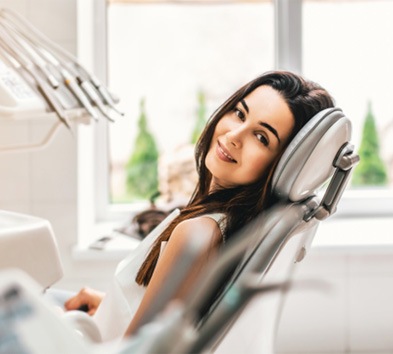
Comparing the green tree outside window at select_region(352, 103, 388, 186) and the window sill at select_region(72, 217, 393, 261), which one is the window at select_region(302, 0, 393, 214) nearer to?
the green tree outside window at select_region(352, 103, 388, 186)

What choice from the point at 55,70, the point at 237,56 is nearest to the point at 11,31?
the point at 55,70

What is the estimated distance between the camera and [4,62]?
1.70 m

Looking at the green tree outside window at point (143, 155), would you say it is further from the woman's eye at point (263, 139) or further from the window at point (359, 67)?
the woman's eye at point (263, 139)

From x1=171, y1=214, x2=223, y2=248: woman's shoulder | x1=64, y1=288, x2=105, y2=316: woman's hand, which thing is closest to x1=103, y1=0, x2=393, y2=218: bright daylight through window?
x1=64, y1=288, x2=105, y2=316: woman's hand

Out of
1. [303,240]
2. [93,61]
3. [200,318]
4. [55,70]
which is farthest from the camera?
[93,61]

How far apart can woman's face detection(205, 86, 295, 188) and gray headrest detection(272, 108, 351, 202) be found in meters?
0.09

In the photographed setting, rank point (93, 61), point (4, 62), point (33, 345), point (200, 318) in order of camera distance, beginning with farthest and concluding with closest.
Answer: point (93, 61)
point (4, 62)
point (200, 318)
point (33, 345)

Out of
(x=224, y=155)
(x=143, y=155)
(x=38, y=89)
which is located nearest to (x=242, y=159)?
(x=224, y=155)

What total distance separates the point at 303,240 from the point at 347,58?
6.39 feet

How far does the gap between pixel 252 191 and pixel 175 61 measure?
1811mm

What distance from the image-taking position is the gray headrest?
3.99 ft

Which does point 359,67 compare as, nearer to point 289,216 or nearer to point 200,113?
point 200,113

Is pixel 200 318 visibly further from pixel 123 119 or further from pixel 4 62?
pixel 123 119

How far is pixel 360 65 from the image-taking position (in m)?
3.14
